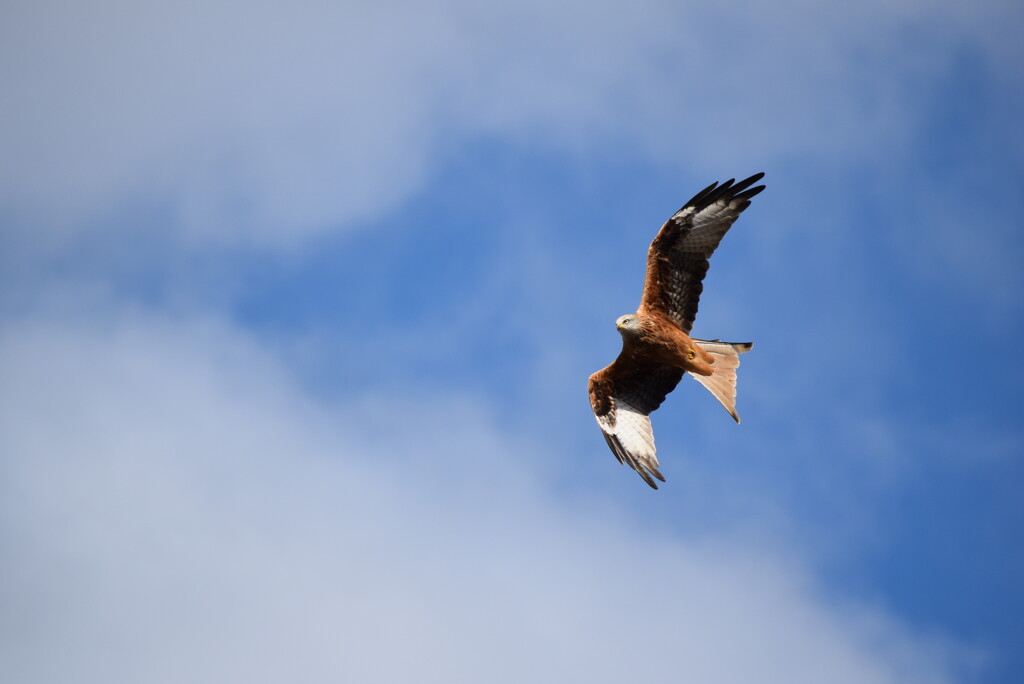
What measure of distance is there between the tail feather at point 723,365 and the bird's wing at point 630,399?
2.82 ft

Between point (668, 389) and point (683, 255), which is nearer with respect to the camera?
point (683, 255)

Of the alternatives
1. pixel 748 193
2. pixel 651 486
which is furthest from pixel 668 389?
pixel 748 193

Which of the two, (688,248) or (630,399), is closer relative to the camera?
(688,248)

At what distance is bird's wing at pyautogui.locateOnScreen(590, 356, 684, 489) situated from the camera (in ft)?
51.2

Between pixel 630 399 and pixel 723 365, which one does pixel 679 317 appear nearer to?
pixel 723 365

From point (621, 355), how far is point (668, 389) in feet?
3.54

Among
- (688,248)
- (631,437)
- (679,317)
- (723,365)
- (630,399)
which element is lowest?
(631,437)

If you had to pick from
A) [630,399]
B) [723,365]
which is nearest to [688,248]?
[723,365]

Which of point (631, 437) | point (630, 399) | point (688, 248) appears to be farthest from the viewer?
point (630, 399)

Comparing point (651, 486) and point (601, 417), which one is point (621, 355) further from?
point (651, 486)

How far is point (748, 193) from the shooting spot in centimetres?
1457

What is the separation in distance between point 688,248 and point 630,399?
2812 millimetres

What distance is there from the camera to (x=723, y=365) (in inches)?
589

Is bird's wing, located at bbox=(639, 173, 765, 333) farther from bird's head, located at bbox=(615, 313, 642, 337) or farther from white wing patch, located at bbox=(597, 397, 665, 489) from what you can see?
white wing patch, located at bbox=(597, 397, 665, 489)
